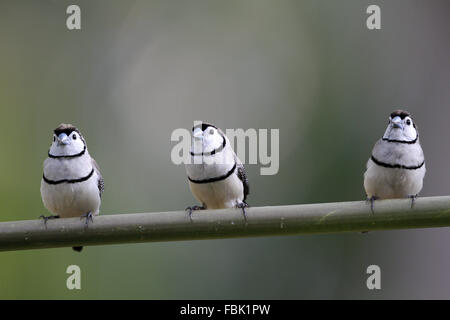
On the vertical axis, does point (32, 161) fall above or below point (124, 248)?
above

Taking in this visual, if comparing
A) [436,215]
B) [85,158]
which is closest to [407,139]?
[436,215]

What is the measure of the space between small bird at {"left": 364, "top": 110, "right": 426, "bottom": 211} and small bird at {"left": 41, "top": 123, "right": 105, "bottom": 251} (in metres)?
1.19

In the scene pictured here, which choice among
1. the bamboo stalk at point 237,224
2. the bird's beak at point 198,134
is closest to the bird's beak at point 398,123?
the bird's beak at point 198,134

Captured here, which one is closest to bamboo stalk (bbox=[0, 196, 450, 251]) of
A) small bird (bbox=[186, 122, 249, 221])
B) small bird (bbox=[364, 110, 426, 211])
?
small bird (bbox=[186, 122, 249, 221])

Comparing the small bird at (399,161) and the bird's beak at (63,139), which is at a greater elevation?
the bird's beak at (63,139)

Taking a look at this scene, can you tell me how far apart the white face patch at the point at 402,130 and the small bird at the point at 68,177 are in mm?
1262

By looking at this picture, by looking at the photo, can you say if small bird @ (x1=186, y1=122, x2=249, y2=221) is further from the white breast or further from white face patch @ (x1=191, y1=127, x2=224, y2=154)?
the white breast

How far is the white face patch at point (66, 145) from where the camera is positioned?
2770mm

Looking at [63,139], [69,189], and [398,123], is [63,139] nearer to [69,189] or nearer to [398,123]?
[69,189]

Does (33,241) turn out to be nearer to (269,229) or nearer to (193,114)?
(269,229)

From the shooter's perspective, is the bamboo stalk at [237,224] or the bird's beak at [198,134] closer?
the bamboo stalk at [237,224]

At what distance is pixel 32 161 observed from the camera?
5.05 meters

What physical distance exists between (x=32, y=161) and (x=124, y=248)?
36.4 inches

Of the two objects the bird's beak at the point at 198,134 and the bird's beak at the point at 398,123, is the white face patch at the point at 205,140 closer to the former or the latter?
the bird's beak at the point at 198,134
